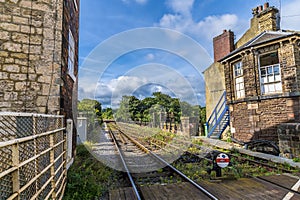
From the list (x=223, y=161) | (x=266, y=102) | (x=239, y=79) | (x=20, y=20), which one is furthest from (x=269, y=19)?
(x=20, y=20)

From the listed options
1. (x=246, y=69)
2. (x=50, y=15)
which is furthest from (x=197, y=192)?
(x=246, y=69)

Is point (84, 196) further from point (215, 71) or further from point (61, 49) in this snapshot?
point (215, 71)

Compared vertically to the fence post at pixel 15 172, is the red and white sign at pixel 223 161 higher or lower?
lower

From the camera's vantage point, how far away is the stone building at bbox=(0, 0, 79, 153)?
3.75 meters

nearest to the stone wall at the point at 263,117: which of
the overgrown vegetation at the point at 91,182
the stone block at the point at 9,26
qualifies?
the overgrown vegetation at the point at 91,182

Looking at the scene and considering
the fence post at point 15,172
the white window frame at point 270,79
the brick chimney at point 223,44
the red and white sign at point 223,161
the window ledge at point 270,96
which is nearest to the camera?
the fence post at point 15,172

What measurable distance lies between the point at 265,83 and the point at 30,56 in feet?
31.6

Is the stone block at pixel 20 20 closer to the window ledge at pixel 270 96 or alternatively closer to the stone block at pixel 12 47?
the stone block at pixel 12 47

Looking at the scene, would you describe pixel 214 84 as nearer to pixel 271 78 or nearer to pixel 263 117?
pixel 271 78

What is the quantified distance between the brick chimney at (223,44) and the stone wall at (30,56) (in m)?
13.9

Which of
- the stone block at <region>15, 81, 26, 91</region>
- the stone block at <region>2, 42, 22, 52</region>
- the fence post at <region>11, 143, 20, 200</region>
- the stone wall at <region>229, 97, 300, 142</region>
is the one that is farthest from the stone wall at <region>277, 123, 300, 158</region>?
the stone block at <region>2, 42, 22, 52</region>

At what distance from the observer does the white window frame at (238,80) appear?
10258 mm

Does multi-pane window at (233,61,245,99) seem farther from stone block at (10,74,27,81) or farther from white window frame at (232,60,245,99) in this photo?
stone block at (10,74,27,81)

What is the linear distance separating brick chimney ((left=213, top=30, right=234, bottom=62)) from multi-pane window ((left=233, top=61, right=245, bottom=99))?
16.0 ft
